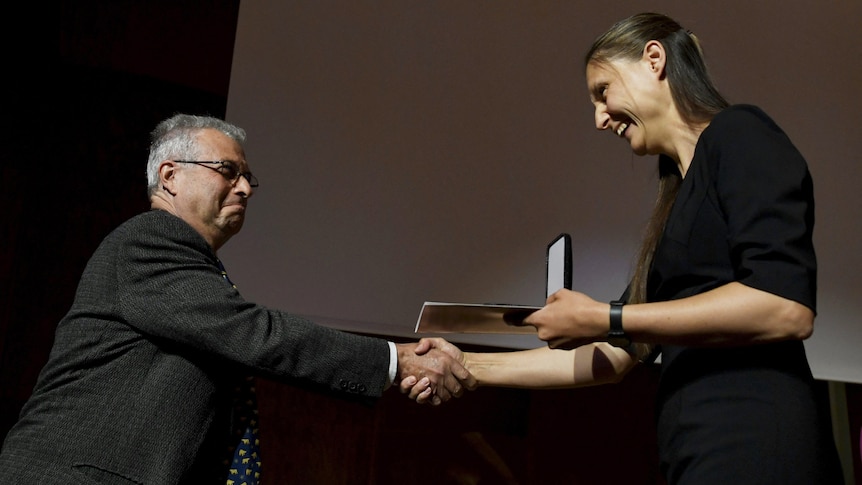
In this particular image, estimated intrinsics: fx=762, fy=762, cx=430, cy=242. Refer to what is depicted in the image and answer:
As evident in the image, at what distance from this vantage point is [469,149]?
2.55 m

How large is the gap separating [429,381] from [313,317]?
69 cm

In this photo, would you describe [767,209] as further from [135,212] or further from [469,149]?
[135,212]

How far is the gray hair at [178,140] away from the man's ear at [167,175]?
0.01 metres

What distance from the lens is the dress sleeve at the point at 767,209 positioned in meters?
0.94

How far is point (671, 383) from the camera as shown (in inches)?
43.2

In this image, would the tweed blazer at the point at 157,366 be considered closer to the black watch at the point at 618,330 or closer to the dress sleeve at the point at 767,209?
the black watch at the point at 618,330

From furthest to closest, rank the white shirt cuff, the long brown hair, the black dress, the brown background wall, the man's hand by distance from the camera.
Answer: the brown background wall < the man's hand < the white shirt cuff < the long brown hair < the black dress

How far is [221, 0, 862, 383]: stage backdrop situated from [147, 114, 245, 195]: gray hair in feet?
1.80

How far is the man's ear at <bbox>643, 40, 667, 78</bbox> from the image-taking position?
1.26 meters

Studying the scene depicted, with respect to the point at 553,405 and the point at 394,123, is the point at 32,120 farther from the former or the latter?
the point at 553,405

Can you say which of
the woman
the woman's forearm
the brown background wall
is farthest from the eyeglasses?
the brown background wall

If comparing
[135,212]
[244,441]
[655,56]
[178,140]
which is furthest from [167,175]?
[655,56]

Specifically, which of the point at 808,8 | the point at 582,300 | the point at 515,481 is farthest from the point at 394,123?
the point at 808,8

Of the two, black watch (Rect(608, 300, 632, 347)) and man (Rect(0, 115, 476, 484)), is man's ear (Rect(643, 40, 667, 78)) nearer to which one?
black watch (Rect(608, 300, 632, 347))
